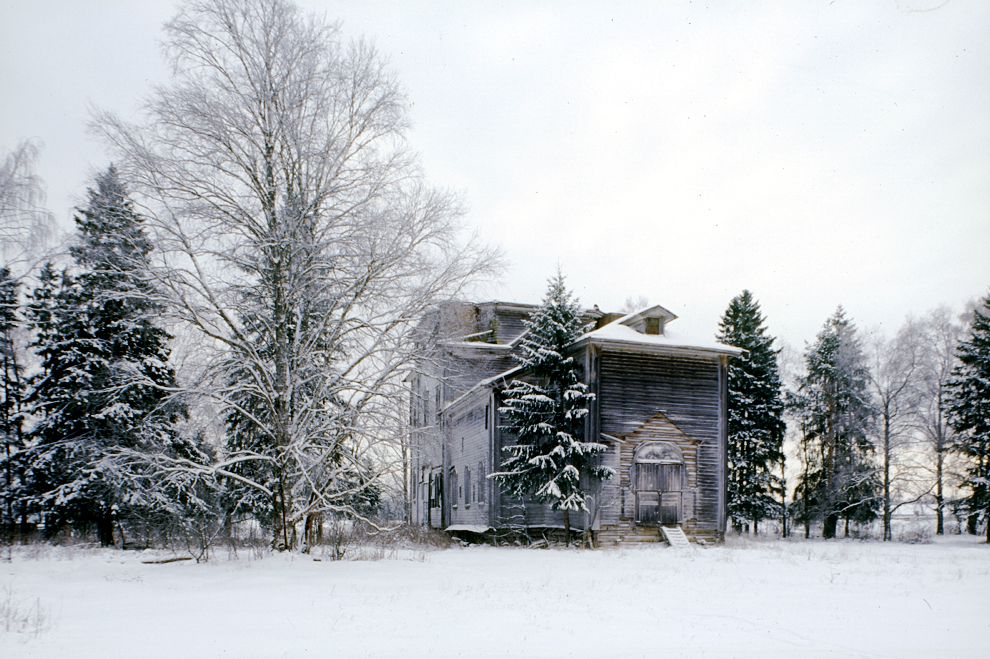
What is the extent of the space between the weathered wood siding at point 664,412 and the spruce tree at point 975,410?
40.2 ft

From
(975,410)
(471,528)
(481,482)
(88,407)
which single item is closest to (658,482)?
(481,482)

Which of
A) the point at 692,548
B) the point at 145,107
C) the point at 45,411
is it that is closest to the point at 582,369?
the point at 692,548

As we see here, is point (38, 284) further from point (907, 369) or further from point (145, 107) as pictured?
point (907, 369)

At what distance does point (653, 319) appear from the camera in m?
29.7

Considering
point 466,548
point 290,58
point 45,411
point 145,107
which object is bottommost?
point 466,548

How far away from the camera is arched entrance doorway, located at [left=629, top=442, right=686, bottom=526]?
28.1m

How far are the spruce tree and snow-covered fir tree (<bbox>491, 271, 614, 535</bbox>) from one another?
17918 mm

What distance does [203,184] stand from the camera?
18547 millimetres

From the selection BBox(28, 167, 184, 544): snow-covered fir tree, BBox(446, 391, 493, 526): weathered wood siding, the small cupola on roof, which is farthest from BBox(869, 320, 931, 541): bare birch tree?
BBox(28, 167, 184, 544): snow-covered fir tree

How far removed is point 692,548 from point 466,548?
817cm

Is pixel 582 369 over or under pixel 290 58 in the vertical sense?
under

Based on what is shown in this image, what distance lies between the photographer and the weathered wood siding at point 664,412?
2788 cm

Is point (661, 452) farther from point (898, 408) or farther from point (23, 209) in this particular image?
point (23, 209)

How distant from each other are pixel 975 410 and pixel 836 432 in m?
9.64
